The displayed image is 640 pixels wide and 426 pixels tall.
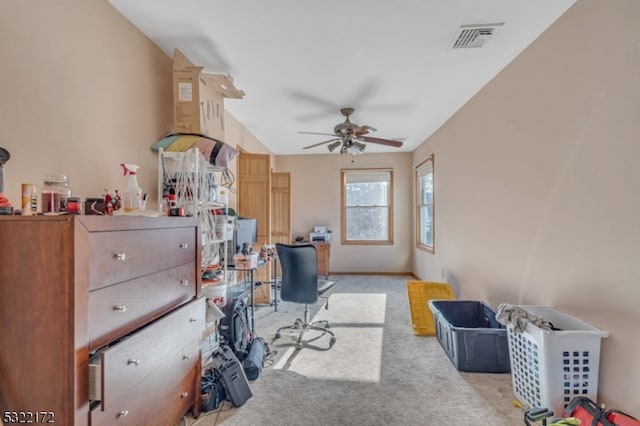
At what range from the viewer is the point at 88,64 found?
1.71m

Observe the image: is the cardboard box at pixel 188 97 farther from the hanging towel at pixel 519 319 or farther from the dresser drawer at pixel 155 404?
the hanging towel at pixel 519 319

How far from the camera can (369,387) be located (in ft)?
7.04

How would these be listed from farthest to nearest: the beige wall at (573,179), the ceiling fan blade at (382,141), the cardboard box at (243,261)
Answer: the ceiling fan blade at (382,141), the cardboard box at (243,261), the beige wall at (573,179)

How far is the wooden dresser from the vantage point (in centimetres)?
101

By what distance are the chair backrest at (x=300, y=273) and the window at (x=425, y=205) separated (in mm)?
2659

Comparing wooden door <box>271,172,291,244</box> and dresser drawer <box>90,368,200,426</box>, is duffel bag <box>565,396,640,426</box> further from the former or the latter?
wooden door <box>271,172,291,244</box>

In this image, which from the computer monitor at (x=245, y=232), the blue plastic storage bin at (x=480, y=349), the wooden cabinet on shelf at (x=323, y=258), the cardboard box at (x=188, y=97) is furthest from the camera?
the wooden cabinet on shelf at (x=323, y=258)

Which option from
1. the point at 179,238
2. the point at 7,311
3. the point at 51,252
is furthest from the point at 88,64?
the point at 7,311

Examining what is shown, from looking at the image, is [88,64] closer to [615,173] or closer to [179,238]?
[179,238]

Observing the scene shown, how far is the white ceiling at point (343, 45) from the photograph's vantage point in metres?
1.88

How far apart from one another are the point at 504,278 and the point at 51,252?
10.0 ft

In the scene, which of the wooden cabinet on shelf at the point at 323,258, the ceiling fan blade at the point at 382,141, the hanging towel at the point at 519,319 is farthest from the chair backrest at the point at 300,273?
the wooden cabinet on shelf at the point at 323,258

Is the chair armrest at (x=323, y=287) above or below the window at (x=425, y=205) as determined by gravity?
below

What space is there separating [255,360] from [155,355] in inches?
42.5
